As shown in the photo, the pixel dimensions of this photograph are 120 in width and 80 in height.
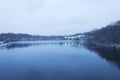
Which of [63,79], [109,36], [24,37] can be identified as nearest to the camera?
[63,79]

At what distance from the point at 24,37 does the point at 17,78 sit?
3868 inches

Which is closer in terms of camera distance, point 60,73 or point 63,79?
point 63,79

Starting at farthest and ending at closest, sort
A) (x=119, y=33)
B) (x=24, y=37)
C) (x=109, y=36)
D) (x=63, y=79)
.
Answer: (x=24, y=37) → (x=109, y=36) → (x=119, y=33) → (x=63, y=79)

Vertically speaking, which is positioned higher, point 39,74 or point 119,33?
point 119,33

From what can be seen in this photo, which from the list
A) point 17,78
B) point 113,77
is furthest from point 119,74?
point 17,78

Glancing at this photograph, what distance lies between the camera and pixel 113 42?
129ft

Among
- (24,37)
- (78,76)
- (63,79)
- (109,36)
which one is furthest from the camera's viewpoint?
(24,37)

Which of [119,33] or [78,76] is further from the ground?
[119,33]

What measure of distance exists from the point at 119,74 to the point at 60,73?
3545 millimetres

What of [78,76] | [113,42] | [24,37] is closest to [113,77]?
[78,76]

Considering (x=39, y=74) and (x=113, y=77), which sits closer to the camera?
(x=113, y=77)

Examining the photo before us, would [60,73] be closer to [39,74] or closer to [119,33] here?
[39,74]

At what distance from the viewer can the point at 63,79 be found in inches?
442

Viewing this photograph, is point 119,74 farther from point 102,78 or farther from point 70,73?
point 70,73
